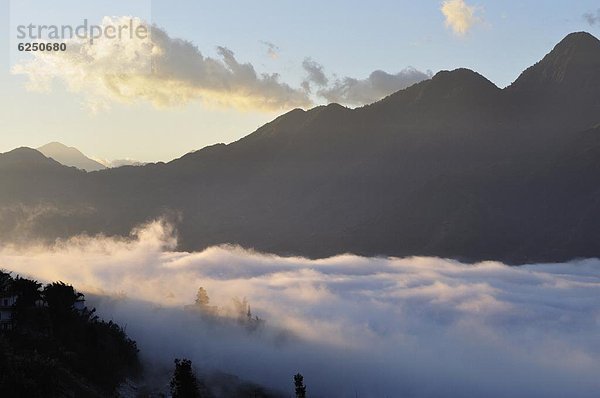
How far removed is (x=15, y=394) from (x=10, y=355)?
15.1 metres

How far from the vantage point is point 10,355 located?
462ft

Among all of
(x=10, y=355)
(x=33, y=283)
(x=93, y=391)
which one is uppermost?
(x=33, y=283)

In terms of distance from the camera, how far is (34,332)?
18450 cm

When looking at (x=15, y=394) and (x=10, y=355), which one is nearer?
(x=15, y=394)

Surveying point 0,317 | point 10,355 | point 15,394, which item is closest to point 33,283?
point 0,317

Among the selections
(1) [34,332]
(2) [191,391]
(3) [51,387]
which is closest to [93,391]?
(1) [34,332]

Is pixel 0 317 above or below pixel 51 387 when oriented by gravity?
above

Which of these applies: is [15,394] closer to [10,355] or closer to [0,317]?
[10,355]

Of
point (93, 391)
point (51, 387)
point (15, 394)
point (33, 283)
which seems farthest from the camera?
point (33, 283)

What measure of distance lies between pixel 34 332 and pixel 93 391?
2452 cm

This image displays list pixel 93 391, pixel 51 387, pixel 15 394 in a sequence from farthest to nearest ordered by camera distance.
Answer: pixel 93 391 < pixel 51 387 < pixel 15 394

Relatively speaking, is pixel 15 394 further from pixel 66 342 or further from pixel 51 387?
pixel 66 342

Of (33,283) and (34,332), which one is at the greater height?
(33,283)

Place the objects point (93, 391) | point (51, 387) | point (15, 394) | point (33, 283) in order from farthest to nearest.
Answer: point (33, 283) < point (93, 391) < point (51, 387) < point (15, 394)
